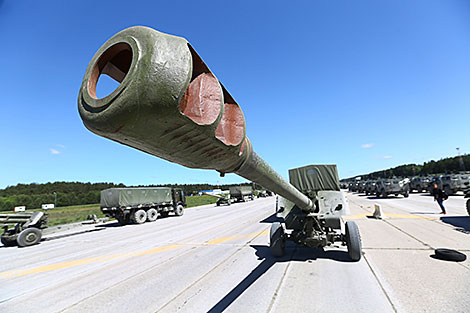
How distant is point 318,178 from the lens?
8328 mm

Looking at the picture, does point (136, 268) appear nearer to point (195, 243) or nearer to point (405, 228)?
point (195, 243)

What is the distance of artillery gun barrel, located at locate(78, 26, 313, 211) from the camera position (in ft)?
3.29

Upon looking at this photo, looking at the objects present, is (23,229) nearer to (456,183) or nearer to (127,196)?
(127,196)

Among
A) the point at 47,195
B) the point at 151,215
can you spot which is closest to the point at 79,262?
the point at 151,215

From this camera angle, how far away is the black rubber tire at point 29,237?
1012 centimetres

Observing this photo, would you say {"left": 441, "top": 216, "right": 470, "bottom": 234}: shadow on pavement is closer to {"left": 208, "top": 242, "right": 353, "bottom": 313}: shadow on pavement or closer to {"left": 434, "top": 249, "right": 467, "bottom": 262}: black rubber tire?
{"left": 434, "top": 249, "right": 467, "bottom": 262}: black rubber tire

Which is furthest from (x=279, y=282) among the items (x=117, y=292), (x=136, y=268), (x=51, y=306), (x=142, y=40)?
(x=142, y=40)

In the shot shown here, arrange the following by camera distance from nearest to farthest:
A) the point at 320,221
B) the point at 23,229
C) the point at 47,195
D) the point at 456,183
Answer: the point at 320,221
the point at 23,229
the point at 456,183
the point at 47,195

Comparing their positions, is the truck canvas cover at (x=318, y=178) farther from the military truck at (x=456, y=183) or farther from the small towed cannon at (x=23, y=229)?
the military truck at (x=456, y=183)

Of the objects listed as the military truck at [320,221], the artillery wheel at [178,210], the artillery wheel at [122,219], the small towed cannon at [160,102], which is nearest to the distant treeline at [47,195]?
the artillery wheel at [178,210]

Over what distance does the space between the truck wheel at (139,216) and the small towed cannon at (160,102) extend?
1692 centimetres

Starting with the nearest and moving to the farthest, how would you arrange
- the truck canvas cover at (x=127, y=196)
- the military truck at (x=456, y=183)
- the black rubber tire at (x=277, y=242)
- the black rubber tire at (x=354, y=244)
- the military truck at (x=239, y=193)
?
the black rubber tire at (x=354, y=244) → the black rubber tire at (x=277, y=242) → the truck canvas cover at (x=127, y=196) → the military truck at (x=456, y=183) → the military truck at (x=239, y=193)

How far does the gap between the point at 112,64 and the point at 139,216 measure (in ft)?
57.0

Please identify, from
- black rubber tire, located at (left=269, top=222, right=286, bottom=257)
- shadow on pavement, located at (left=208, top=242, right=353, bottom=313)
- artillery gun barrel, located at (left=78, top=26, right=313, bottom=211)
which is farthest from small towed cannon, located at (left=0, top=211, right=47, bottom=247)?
artillery gun barrel, located at (left=78, top=26, right=313, bottom=211)
